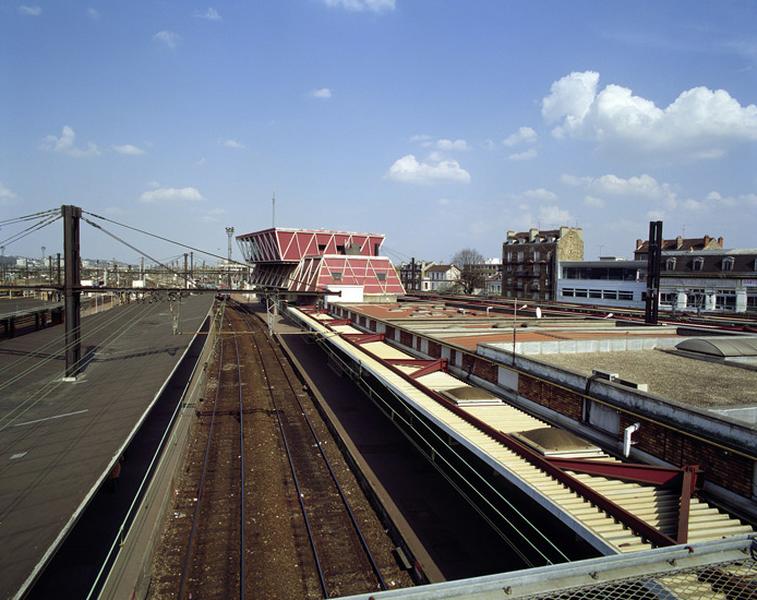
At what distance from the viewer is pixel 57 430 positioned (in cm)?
1334

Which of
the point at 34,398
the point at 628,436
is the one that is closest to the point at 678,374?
the point at 628,436

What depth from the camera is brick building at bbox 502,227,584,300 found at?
227 ft

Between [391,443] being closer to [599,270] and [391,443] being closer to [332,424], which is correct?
[332,424]

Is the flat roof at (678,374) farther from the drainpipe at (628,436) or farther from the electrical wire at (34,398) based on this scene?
the electrical wire at (34,398)

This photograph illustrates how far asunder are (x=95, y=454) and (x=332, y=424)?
8.25m

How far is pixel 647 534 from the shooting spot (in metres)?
6.67

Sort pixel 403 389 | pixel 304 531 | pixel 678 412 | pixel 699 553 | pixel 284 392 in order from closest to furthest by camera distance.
Result: pixel 699 553, pixel 678 412, pixel 304 531, pixel 403 389, pixel 284 392

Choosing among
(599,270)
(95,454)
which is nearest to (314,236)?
(599,270)

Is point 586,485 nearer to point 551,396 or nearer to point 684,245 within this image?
point 551,396

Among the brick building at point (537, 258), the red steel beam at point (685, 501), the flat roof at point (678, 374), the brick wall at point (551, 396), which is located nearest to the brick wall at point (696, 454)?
the red steel beam at point (685, 501)

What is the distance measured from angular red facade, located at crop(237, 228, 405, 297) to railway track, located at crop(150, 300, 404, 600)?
114 feet

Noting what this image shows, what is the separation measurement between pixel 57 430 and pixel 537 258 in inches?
2657

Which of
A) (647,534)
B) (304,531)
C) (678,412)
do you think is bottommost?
(304,531)

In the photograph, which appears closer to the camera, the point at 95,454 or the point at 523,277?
the point at 95,454
